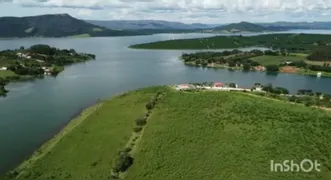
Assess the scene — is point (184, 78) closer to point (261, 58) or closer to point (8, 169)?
point (261, 58)

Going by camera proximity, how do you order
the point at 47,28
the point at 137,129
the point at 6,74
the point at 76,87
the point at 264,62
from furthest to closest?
the point at 47,28
the point at 264,62
the point at 6,74
the point at 76,87
the point at 137,129

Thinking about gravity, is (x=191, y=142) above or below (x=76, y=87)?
above

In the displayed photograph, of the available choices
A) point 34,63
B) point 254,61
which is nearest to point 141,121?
point 34,63

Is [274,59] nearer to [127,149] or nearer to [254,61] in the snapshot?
[254,61]

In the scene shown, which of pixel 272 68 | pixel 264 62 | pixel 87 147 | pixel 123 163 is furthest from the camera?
pixel 264 62

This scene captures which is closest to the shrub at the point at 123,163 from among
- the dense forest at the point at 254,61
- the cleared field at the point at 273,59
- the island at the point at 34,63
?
the island at the point at 34,63

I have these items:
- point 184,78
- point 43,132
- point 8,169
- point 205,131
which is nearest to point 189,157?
point 205,131
